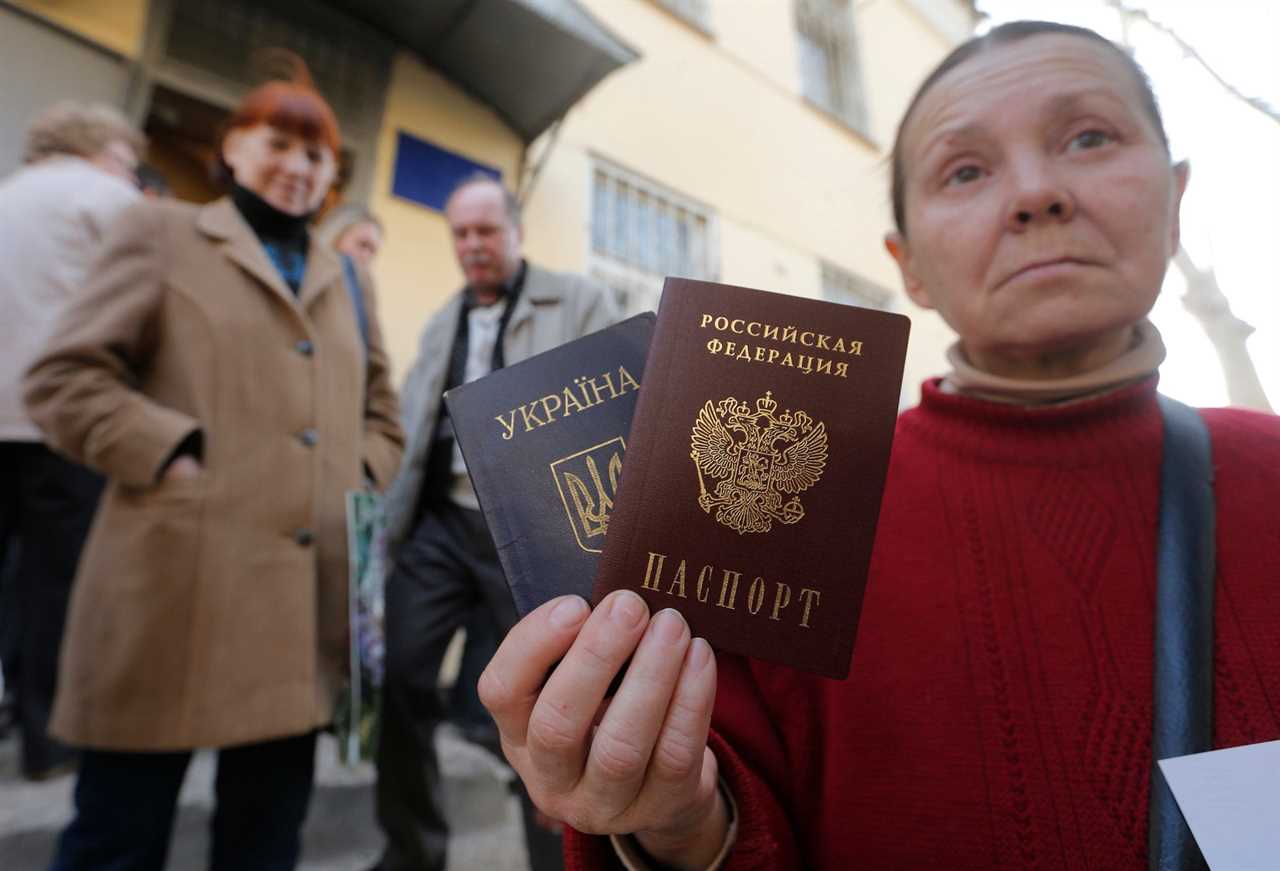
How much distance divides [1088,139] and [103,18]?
4036 mm

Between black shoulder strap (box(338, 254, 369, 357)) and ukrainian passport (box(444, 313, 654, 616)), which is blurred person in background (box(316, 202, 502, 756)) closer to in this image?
black shoulder strap (box(338, 254, 369, 357))

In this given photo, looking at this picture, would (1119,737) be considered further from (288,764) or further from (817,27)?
(817,27)

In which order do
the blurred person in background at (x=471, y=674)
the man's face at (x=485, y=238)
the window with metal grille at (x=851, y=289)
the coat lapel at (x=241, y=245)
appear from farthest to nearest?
the window with metal grille at (x=851, y=289) < the blurred person in background at (x=471, y=674) < the man's face at (x=485, y=238) < the coat lapel at (x=241, y=245)

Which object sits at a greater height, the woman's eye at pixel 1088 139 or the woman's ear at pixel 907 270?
the woman's eye at pixel 1088 139

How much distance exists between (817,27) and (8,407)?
7.79 metres

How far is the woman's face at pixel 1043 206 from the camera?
793 millimetres

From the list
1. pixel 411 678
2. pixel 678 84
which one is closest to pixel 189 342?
pixel 411 678

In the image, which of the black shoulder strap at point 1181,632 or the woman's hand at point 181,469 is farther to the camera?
the woman's hand at point 181,469

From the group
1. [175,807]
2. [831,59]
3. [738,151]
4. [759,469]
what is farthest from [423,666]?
[831,59]

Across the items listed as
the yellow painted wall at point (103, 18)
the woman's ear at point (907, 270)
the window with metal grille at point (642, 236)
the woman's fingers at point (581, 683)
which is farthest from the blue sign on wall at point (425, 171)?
the woman's fingers at point (581, 683)

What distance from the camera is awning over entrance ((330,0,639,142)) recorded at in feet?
11.9

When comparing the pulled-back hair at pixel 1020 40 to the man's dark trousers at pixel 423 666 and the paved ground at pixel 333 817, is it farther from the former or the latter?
the paved ground at pixel 333 817

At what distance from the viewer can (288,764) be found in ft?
4.40

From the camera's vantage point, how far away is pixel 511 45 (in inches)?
149
